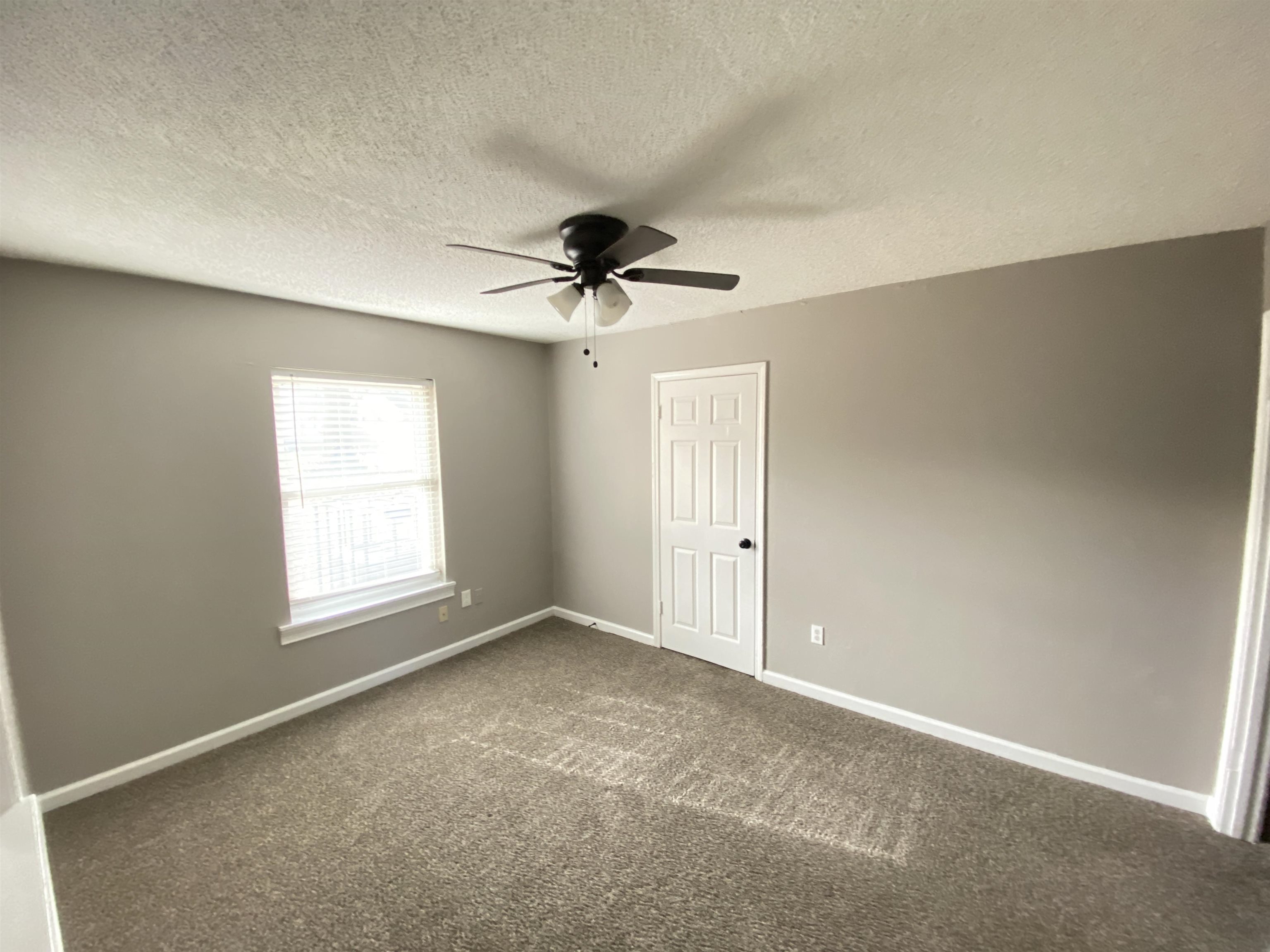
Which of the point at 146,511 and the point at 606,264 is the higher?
the point at 606,264

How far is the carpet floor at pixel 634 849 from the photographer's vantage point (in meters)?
1.58

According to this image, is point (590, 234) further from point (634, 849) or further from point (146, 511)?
point (146, 511)

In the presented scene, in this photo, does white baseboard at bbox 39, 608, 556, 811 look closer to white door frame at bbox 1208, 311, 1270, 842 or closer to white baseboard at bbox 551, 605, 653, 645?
white baseboard at bbox 551, 605, 653, 645

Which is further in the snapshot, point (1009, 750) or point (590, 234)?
point (1009, 750)

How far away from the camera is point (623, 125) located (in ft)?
3.96

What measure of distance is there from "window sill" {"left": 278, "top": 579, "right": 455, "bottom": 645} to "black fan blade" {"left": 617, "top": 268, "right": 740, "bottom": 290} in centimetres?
263

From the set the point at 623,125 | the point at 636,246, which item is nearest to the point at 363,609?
the point at 636,246

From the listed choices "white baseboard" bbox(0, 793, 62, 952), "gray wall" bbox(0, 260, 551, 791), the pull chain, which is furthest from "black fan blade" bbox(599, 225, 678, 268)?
"white baseboard" bbox(0, 793, 62, 952)

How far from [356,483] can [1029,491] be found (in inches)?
146

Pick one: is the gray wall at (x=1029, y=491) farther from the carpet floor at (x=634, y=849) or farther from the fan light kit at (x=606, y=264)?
the fan light kit at (x=606, y=264)

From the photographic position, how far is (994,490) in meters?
2.36

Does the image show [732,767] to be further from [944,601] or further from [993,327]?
[993,327]

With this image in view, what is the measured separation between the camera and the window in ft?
9.23

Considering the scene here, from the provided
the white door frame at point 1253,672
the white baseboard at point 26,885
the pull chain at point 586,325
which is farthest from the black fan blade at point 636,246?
the white baseboard at point 26,885
